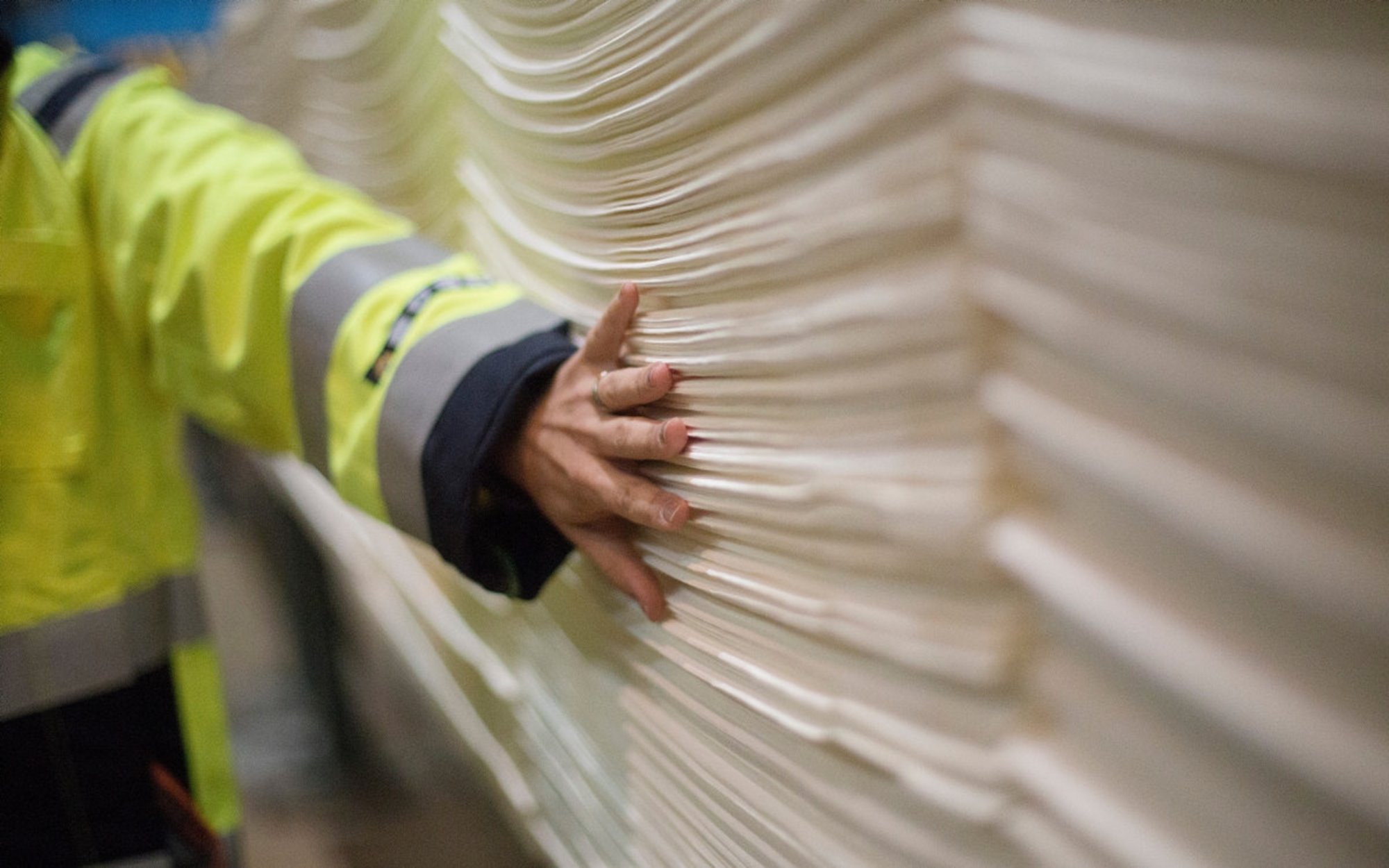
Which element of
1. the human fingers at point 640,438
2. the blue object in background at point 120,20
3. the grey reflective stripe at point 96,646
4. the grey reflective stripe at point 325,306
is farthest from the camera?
the blue object in background at point 120,20

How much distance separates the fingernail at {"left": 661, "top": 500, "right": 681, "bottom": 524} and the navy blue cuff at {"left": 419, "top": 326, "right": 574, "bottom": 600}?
0.12m

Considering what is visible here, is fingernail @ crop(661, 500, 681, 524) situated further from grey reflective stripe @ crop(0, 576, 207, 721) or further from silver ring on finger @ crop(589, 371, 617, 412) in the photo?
grey reflective stripe @ crop(0, 576, 207, 721)

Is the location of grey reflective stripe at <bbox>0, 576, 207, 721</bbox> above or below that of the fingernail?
below

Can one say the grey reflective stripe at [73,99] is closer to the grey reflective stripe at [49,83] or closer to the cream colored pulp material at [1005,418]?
the grey reflective stripe at [49,83]

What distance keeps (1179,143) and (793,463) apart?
208mm

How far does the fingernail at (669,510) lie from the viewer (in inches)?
18.5

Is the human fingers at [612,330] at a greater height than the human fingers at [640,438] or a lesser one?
greater

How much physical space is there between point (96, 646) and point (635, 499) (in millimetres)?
661

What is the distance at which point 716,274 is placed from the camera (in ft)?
1.40

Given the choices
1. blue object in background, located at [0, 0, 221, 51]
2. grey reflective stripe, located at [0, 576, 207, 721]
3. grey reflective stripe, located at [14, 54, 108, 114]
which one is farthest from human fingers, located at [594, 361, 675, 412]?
blue object in background, located at [0, 0, 221, 51]

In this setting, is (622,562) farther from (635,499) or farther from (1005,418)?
(1005,418)

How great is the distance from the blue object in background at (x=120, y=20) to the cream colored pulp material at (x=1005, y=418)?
10.1 ft

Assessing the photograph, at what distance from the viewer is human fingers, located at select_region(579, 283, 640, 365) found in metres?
0.49

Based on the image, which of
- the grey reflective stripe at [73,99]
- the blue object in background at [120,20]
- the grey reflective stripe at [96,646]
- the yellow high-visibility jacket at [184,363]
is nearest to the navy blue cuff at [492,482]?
the yellow high-visibility jacket at [184,363]
